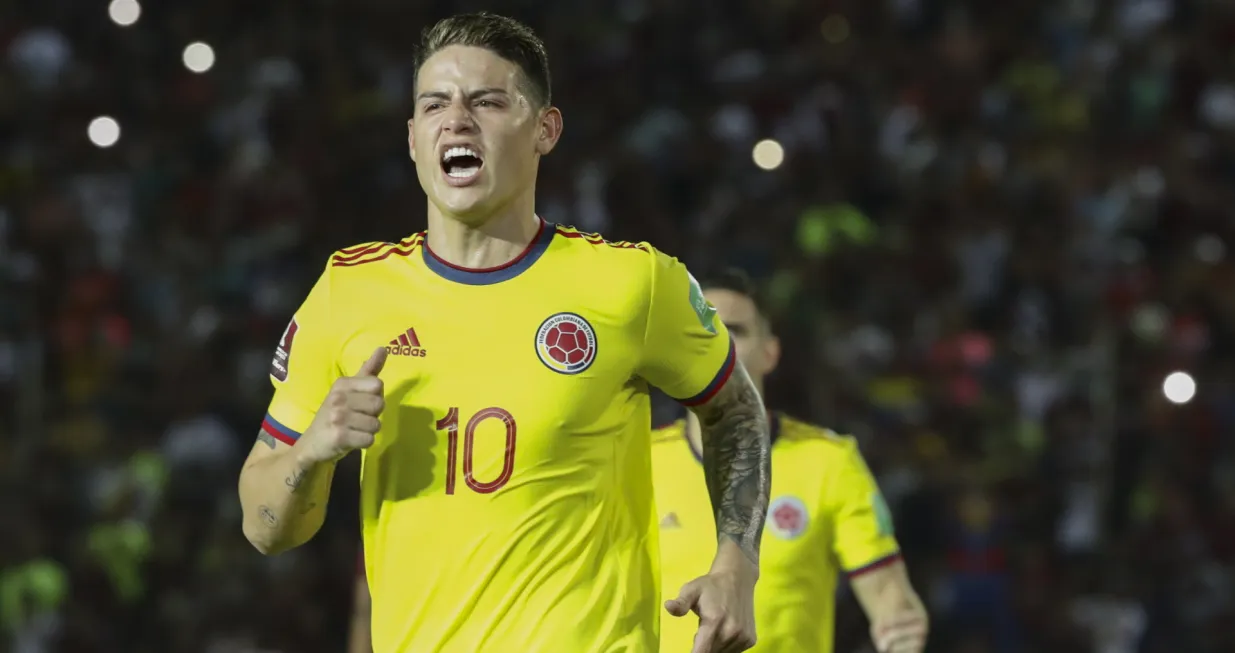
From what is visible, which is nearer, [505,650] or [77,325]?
[505,650]

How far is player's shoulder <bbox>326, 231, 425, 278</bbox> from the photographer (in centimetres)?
349

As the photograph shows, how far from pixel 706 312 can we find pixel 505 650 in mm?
761

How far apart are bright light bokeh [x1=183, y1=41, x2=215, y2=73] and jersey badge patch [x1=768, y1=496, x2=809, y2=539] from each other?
22.6ft

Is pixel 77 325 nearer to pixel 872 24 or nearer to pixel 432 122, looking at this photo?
pixel 872 24

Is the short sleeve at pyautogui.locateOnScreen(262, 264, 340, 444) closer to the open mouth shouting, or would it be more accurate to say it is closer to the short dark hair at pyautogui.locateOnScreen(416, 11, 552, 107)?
Answer: the open mouth shouting

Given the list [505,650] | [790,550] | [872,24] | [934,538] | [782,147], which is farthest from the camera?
[872,24]

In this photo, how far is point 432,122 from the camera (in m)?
3.40

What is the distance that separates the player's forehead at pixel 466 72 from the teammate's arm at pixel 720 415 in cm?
43

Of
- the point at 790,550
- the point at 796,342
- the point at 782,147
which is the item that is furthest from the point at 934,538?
the point at 790,550

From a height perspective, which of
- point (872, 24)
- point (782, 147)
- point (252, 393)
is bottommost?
point (252, 393)

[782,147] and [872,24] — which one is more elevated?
[872,24]

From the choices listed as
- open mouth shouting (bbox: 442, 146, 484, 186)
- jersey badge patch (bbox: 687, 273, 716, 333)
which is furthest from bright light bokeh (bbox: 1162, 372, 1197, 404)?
open mouth shouting (bbox: 442, 146, 484, 186)

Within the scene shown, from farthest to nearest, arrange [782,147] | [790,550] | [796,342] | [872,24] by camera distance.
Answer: [872,24], [782,147], [796,342], [790,550]

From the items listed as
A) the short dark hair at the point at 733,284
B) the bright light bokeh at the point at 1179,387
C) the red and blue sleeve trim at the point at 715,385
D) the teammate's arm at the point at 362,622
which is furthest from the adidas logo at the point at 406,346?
the bright light bokeh at the point at 1179,387
